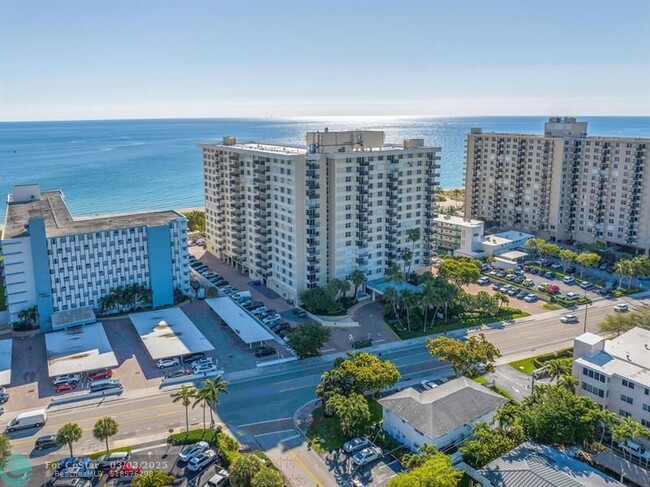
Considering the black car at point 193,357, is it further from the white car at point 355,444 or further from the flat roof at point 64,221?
the flat roof at point 64,221

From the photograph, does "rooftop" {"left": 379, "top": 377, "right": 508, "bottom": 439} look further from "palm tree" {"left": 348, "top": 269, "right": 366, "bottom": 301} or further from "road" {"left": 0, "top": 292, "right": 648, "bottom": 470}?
"palm tree" {"left": 348, "top": 269, "right": 366, "bottom": 301}

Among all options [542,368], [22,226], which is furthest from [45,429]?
[542,368]

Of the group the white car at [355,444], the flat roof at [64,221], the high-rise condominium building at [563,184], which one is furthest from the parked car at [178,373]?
the high-rise condominium building at [563,184]

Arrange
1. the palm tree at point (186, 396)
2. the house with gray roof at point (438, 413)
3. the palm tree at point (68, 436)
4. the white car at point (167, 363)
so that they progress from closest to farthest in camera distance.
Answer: the palm tree at point (68, 436), the house with gray roof at point (438, 413), the palm tree at point (186, 396), the white car at point (167, 363)

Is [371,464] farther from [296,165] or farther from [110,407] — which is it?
[296,165]

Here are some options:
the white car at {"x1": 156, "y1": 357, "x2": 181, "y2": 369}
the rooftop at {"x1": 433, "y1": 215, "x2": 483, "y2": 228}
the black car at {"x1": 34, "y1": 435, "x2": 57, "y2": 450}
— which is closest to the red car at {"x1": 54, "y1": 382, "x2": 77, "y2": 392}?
the white car at {"x1": 156, "y1": 357, "x2": 181, "y2": 369}

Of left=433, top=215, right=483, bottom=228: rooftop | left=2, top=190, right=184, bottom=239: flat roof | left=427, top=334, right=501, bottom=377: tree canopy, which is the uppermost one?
left=2, top=190, right=184, bottom=239: flat roof

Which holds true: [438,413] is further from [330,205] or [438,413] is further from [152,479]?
[330,205]

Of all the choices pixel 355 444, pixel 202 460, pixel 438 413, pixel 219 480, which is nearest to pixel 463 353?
pixel 438 413
